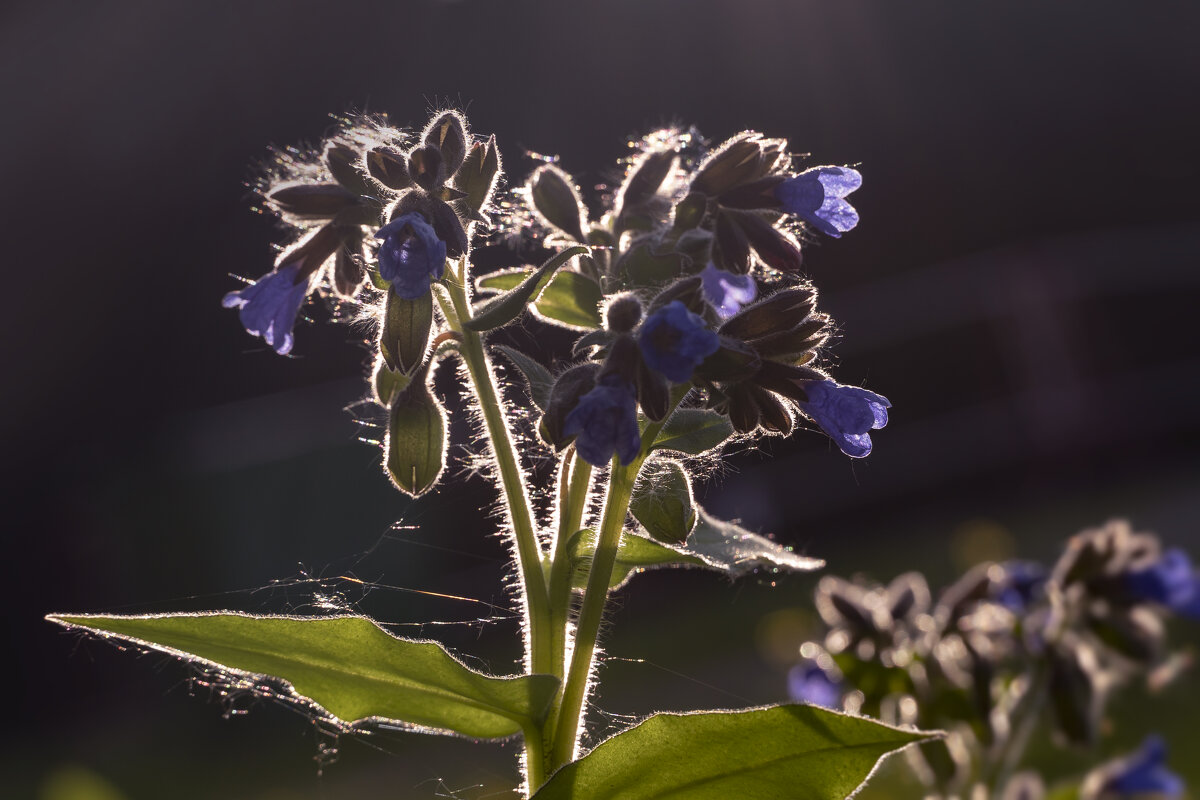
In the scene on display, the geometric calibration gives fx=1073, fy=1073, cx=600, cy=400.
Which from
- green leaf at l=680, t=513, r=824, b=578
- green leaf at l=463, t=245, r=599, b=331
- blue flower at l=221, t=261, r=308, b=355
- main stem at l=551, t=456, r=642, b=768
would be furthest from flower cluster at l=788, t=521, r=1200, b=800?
blue flower at l=221, t=261, r=308, b=355

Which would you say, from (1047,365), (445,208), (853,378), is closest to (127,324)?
(853,378)

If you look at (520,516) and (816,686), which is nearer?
(520,516)

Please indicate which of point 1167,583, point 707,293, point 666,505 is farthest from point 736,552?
point 1167,583

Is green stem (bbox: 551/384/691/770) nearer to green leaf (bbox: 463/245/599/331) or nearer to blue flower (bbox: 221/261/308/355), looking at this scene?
green leaf (bbox: 463/245/599/331)

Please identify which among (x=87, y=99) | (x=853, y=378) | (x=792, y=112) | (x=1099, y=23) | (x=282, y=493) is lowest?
(x=282, y=493)

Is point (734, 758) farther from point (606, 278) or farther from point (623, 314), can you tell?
point (606, 278)

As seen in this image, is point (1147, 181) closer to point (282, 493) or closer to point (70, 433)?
point (282, 493)

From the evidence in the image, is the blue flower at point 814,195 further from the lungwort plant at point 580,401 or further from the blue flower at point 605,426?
the blue flower at point 605,426
